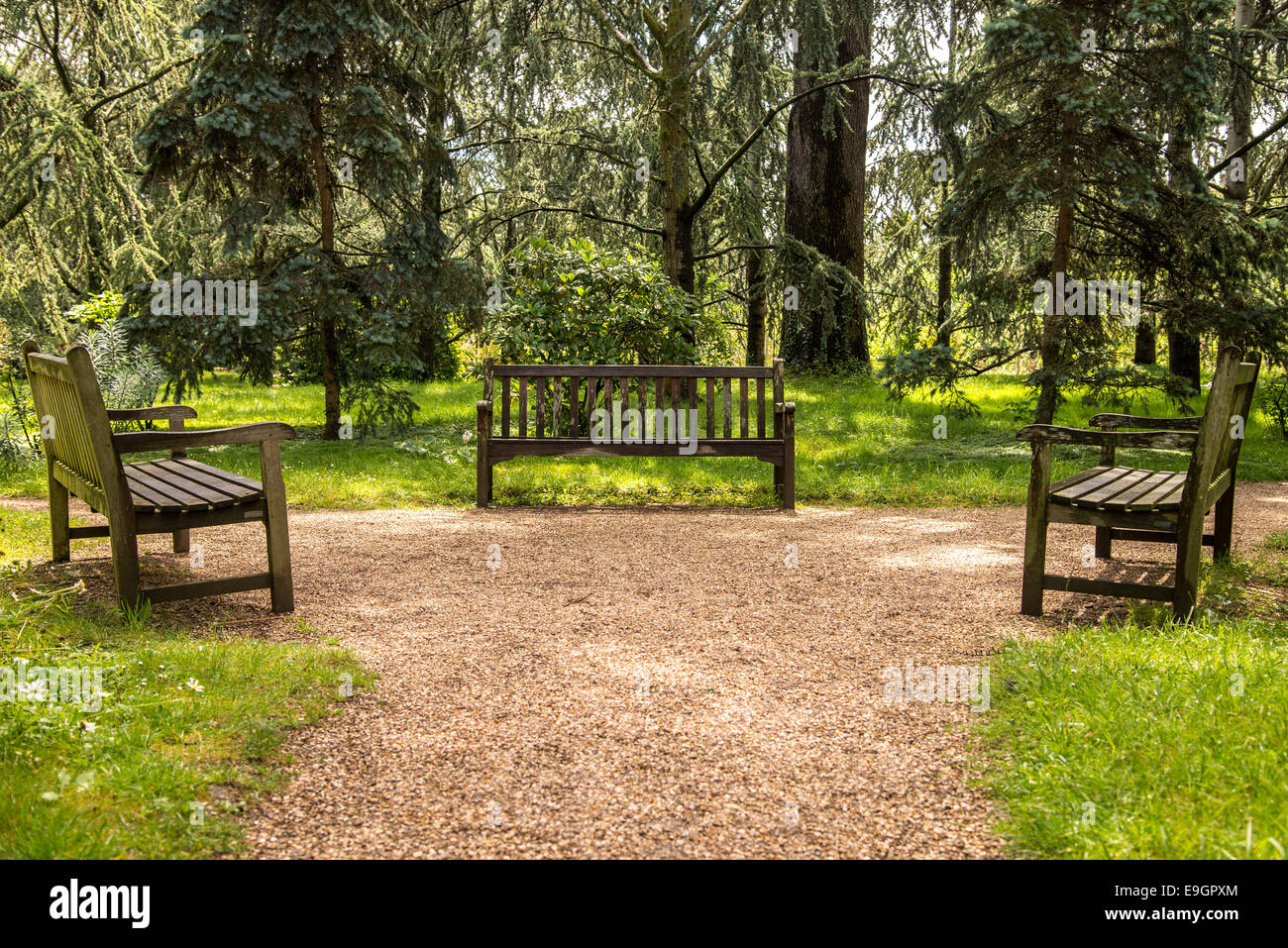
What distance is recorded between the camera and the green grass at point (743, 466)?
8.30 meters

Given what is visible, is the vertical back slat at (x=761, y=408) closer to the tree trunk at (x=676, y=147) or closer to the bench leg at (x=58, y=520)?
the tree trunk at (x=676, y=147)

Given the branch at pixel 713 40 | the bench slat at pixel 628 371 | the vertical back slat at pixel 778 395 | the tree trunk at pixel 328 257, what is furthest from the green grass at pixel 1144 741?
the branch at pixel 713 40

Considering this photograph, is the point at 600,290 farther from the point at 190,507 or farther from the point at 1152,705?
the point at 1152,705

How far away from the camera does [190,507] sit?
4535 mm

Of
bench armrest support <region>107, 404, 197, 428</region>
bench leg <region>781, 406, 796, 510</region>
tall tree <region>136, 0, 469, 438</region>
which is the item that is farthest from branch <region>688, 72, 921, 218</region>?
bench armrest support <region>107, 404, 197, 428</region>

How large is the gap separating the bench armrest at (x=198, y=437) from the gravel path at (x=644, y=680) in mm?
898

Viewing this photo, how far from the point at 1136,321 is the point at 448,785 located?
9.46 metres

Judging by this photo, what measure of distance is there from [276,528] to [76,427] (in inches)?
43.2

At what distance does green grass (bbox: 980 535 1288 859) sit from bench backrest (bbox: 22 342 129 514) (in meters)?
3.84

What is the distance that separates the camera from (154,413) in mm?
5988

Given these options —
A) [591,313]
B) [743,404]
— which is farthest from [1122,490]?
[591,313]
